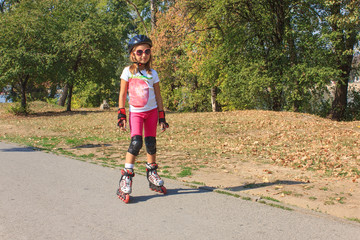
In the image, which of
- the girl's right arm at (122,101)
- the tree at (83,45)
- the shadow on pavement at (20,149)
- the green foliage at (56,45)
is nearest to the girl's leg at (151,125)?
the girl's right arm at (122,101)

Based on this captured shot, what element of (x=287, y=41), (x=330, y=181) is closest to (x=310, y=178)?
(x=330, y=181)

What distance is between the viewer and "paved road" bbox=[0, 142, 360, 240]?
3.80 metres

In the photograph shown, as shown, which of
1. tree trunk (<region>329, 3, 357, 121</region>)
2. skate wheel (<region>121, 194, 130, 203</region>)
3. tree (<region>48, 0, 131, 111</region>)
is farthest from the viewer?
tree (<region>48, 0, 131, 111</region>)

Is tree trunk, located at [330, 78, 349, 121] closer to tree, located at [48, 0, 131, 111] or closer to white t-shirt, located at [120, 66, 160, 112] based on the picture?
tree, located at [48, 0, 131, 111]

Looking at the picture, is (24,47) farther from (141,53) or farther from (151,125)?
(151,125)

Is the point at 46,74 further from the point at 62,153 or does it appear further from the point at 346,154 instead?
the point at 346,154

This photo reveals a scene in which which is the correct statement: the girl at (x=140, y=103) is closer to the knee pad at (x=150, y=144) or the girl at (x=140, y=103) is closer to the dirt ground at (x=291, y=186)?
the knee pad at (x=150, y=144)

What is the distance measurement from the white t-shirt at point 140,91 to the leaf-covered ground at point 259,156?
1643mm

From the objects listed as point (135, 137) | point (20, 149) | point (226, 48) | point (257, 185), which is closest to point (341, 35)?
point (226, 48)

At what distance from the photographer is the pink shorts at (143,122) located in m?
5.19

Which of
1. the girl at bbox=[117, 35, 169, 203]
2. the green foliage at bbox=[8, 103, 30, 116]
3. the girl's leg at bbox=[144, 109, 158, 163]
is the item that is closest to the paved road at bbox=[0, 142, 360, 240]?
the girl at bbox=[117, 35, 169, 203]

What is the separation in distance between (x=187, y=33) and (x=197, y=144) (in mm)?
14369

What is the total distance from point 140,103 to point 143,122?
11.4 inches

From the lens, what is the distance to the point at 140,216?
4.35 metres
